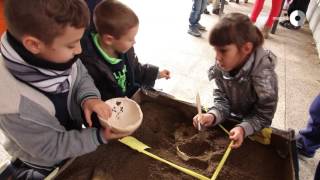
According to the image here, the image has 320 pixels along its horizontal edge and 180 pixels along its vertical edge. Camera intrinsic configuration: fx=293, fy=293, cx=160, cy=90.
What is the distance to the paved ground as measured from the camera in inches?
64.2

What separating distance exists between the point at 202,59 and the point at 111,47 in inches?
47.3

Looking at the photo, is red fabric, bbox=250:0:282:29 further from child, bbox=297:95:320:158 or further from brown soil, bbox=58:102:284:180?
brown soil, bbox=58:102:284:180

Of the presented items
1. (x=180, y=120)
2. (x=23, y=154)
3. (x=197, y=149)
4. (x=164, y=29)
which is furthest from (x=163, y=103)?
(x=164, y=29)

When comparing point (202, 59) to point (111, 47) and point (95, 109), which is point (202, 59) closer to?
point (111, 47)

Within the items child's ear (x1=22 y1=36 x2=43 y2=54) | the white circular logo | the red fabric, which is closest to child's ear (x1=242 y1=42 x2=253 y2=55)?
child's ear (x1=22 y1=36 x2=43 y2=54)

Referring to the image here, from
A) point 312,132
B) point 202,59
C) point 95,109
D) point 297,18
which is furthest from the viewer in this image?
point 297,18

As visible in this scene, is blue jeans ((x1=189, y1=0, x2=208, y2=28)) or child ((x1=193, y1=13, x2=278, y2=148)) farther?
blue jeans ((x1=189, y1=0, x2=208, y2=28))

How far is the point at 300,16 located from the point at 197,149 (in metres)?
2.35

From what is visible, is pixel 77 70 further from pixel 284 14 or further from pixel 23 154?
pixel 284 14

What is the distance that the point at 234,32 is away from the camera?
863 mm

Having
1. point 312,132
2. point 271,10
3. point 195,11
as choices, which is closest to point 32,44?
point 312,132

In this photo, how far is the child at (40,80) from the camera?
0.62m

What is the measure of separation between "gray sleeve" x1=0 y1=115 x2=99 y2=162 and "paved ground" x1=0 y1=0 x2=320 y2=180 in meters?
0.66

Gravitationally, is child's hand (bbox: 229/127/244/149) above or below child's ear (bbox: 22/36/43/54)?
below
